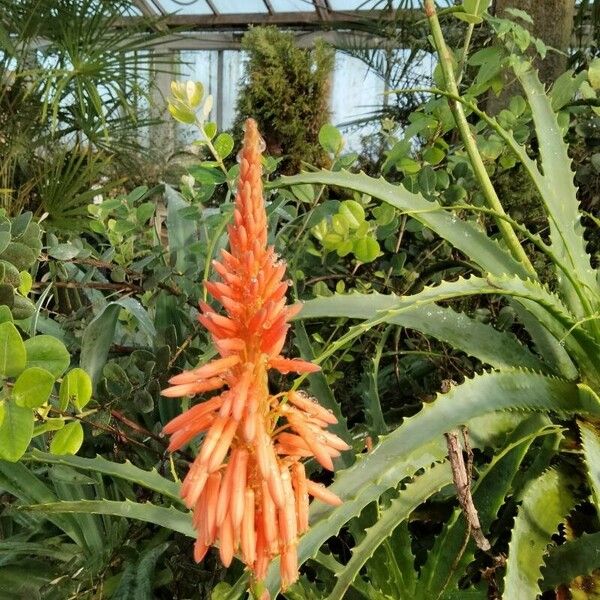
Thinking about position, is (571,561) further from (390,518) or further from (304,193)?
(304,193)

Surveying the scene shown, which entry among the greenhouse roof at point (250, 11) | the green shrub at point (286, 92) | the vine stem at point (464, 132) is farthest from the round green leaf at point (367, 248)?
the greenhouse roof at point (250, 11)

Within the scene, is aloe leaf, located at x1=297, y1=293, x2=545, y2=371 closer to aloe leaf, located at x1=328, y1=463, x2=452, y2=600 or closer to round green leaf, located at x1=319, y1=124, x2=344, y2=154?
aloe leaf, located at x1=328, y1=463, x2=452, y2=600

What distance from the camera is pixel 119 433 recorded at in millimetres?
565

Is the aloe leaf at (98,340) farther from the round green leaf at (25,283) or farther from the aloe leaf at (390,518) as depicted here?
the aloe leaf at (390,518)

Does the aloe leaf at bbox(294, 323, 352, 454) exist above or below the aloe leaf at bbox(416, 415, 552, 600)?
above

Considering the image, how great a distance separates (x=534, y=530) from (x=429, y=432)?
12 centimetres

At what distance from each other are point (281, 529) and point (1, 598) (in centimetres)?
39

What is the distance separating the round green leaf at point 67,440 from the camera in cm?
45

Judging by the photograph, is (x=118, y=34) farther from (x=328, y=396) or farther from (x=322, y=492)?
(x=322, y=492)

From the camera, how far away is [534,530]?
52 centimetres

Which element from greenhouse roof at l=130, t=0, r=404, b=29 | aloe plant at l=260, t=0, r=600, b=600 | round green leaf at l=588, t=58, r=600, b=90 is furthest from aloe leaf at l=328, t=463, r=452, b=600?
greenhouse roof at l=130, t=0, r=404, b=29

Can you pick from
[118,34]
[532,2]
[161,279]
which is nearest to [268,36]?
[118,34]

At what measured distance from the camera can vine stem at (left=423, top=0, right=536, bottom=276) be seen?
1.95 ft

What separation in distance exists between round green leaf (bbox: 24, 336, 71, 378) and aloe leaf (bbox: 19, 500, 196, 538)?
9 centimetres
